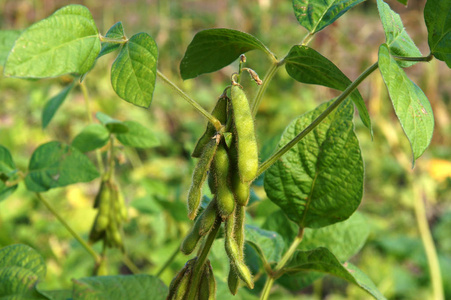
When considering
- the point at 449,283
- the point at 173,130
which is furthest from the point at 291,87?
the point at 449,283

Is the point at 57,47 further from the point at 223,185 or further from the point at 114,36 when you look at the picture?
the point at 223,185

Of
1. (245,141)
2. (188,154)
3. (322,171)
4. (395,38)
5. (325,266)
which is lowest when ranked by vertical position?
(188,154)

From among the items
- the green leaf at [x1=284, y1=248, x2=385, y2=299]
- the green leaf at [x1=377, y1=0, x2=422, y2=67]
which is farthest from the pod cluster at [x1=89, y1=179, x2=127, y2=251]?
the green leaf at [x1=377, y1=0, x2=422, y2=67]

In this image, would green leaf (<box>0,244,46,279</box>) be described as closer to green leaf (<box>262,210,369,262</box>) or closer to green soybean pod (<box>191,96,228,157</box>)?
green soybean pod (<box>191,96,228,157</box>)

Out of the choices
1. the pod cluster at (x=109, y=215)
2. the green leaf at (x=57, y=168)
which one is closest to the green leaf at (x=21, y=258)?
the green leaf at (x=57, y=168)

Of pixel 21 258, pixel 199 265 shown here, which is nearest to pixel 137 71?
pixel 199 265

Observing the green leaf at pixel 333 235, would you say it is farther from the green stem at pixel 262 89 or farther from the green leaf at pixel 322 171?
the green stem at pixel 262 89

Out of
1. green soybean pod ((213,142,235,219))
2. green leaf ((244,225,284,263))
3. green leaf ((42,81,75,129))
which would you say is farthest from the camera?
green leaf ((42,81,75,129))
